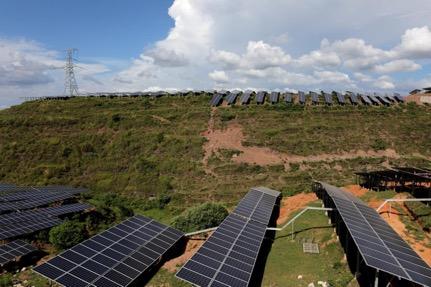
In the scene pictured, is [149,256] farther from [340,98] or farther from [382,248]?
[340,98]

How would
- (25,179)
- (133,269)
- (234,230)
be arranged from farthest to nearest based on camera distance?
(25,179)
(234,230)
(133,269)

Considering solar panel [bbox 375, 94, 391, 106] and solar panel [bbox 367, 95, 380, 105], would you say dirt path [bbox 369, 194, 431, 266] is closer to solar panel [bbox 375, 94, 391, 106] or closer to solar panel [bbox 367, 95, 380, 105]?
solar panel [bbox 367, 95, 380, 105]

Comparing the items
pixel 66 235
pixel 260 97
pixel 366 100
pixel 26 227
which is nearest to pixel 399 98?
pixel 366 100

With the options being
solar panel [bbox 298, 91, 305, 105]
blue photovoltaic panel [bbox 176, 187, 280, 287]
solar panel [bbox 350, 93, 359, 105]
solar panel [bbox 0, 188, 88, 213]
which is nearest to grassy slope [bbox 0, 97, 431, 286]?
solar panel [bbox 298, 91, 305, 105]

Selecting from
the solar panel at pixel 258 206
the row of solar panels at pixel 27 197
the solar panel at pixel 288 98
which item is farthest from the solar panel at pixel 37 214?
the solar panel at pixel 288 98

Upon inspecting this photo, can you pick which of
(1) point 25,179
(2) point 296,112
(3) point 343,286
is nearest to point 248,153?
(2) point 296,112

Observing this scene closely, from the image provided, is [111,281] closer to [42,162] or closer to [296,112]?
[42,162]
